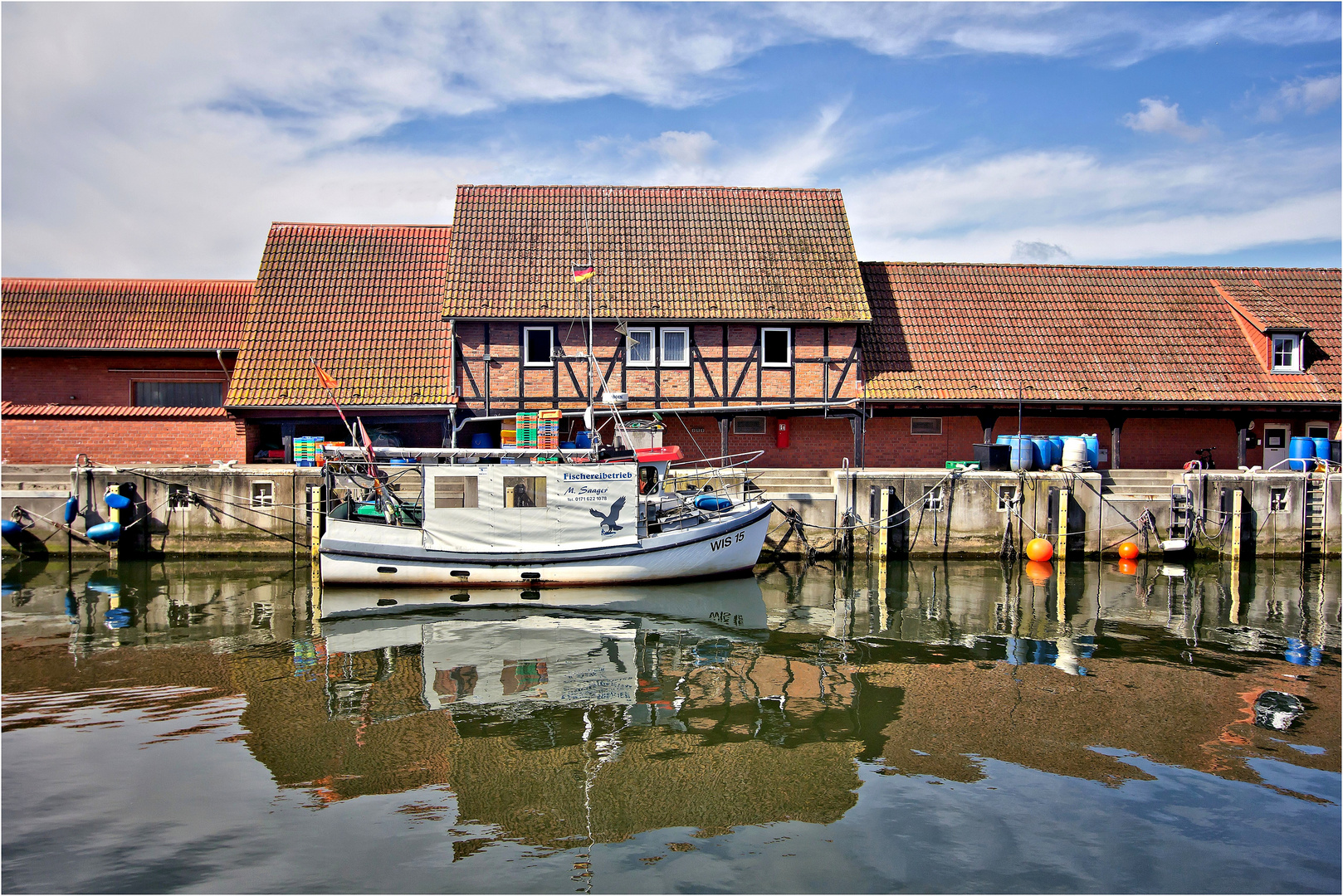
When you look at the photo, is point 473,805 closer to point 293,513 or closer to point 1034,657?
point 1034,657

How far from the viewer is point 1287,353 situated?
24141 mm

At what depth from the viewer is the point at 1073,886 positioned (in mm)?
6438

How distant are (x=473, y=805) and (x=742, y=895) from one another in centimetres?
265

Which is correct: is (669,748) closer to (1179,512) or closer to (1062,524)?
(1062,524)

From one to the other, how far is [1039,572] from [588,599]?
402 inches

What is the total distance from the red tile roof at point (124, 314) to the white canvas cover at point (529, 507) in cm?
1160

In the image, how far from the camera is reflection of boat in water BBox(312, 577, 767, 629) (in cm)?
1543

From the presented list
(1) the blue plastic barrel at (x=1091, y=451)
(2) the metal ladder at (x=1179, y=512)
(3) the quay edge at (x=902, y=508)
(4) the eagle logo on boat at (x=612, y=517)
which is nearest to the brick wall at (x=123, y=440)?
(3) the quay edge at (x=902, y=508)

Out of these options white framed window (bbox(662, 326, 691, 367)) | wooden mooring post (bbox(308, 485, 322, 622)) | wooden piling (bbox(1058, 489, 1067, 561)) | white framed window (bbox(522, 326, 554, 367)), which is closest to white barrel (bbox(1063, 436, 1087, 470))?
wooden piling (bbox(1058, 489, 1067, 561))

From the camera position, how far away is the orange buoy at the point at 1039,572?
1844 centimetres

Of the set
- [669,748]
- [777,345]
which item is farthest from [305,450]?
[669,748]

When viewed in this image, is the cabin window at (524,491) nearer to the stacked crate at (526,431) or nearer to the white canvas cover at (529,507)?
the white canvas cover at (529,507)

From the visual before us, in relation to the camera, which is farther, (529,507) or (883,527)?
(883,527)

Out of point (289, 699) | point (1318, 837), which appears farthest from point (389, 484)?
point (1318, 837)
